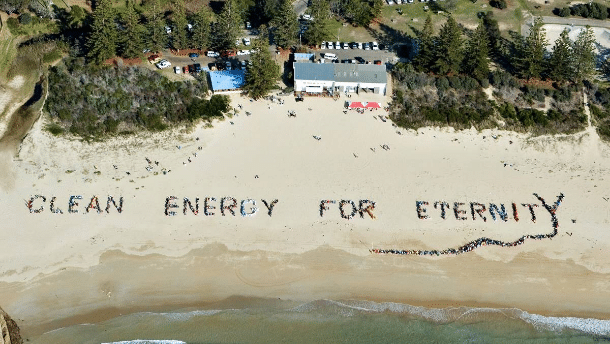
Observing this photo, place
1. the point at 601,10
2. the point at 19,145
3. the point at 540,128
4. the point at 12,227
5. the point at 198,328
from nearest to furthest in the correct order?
1. the point at 198,328
2. the point at 12,227
3. the point at 19,145
4. the point at 540,128
5. the point at 601,10

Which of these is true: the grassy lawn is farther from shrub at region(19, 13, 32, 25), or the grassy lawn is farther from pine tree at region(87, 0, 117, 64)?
shrub at region(19, 13, 32, 25)

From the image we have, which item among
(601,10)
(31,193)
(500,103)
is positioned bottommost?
(31,193)

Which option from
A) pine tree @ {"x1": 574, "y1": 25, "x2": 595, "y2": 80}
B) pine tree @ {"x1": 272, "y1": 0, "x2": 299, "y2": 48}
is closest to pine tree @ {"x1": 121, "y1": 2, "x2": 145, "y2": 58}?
pine tree @ {"x1": 272, "y1": 0, "x2": 299, "y2": 48}

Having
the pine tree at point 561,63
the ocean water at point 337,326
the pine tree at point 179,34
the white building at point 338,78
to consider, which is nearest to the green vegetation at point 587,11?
the pine tree at point 561,63

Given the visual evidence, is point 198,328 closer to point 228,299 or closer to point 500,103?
point 228,299

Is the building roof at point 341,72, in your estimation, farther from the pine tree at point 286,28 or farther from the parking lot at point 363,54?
the pine tree at point 286,28

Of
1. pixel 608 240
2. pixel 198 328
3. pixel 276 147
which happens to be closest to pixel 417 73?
pixel 276 147
